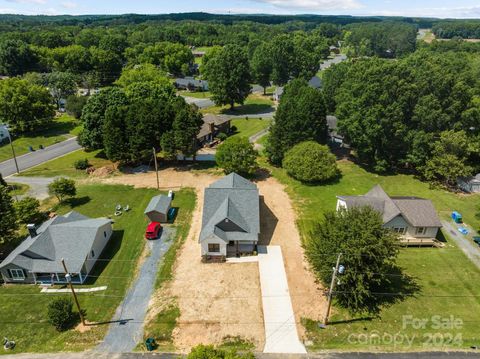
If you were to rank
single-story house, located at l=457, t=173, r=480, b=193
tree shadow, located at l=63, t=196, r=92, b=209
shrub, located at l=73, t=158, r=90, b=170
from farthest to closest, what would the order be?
1. shrub, located at l=73, t=158, r=90, b=170
2. single-story house, located at l=457, t=173, r=480, b=193
3. tree shadow, located at l=63, t=196, r=92, b=209

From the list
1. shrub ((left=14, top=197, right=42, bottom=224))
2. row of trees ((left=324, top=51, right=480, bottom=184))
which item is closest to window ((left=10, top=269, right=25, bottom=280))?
shrub ((left=14, top=197, right=42, bottom=224))

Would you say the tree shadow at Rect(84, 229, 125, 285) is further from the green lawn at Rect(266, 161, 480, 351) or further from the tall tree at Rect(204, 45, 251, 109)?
the tall tree at Rect(204, 45, 251, 109)

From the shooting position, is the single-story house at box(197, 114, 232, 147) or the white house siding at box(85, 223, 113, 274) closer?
the white house siding at box(85, 223, 113, 274)

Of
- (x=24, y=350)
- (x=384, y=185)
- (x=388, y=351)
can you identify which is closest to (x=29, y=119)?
(x=24, y=350)

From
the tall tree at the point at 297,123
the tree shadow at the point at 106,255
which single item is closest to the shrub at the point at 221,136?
the tall tree at the point at 297,123

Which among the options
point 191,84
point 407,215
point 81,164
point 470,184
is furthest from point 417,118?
point 191,84

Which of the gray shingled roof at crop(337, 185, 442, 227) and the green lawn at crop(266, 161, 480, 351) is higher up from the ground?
the gray shingled roof at crop(337, 185, 442, 227)

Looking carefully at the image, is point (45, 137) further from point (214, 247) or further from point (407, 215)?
point (407, 215)

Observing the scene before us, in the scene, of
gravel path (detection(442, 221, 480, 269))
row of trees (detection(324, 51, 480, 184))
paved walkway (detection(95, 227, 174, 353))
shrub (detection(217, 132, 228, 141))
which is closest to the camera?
paved walkway (detection(95, 227, 174, 353))

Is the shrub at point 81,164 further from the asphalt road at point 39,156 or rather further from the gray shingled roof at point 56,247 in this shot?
the gray shingled roof at point 56,247
